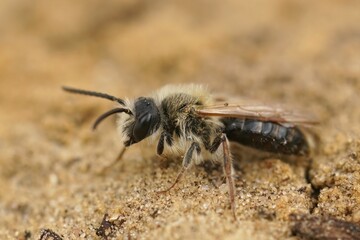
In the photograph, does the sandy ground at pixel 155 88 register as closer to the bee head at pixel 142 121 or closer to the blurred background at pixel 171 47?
the blurred background at pixel 171 47

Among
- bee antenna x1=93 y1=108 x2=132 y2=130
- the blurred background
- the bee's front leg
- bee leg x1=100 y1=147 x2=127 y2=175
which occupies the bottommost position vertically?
bee leg x1=100 y1=147 x2=127 y2=175

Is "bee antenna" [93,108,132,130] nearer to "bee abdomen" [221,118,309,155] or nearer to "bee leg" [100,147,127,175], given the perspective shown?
"bee leg" [100,147,127,175]

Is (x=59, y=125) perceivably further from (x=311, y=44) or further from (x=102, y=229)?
(x=311, y=44)

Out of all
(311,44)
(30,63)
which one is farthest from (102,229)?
(311,44)

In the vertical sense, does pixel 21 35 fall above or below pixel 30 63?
above

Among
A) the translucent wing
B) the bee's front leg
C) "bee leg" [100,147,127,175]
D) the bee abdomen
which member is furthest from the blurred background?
the bee's front leg

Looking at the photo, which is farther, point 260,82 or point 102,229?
point 260,82

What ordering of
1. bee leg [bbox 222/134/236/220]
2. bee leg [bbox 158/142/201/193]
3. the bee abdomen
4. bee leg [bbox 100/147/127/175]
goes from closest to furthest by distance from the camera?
bee leg [bbox 222/134/236/220], bee leg [bbox 158/142/201/193], the bee abdomen, bee leg [bbox 100/147/127/175]
